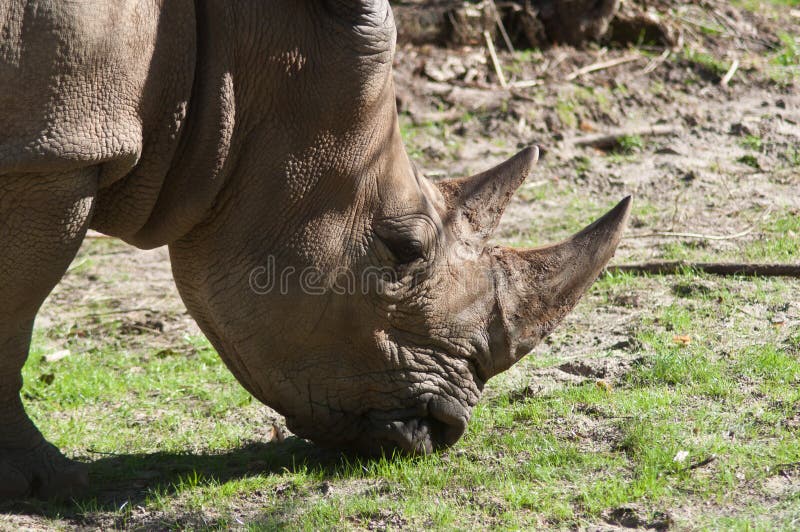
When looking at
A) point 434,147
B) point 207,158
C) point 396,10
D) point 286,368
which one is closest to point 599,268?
point 286,368

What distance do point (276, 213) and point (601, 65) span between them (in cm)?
677

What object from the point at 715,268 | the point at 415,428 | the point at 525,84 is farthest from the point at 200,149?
the point at 525,84

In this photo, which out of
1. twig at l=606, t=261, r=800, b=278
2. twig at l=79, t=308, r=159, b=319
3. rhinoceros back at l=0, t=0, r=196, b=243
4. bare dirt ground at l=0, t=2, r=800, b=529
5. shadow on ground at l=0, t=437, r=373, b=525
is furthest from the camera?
twig at l=79, t=308, r=159, b=319

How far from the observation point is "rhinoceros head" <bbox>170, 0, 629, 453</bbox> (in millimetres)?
3889

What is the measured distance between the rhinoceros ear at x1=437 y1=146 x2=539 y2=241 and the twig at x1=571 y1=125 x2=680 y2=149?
4.72 metres

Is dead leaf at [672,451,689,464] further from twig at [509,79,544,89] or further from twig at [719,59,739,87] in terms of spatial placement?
twig at [719,59,739,87]

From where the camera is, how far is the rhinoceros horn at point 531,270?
4.39 m

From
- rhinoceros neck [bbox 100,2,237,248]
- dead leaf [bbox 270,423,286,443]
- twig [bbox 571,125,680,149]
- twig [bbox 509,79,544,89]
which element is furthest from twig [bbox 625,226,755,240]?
rhinoceros neck [bbox 100,2,237,248]

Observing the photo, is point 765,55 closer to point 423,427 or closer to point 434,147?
point 434,147

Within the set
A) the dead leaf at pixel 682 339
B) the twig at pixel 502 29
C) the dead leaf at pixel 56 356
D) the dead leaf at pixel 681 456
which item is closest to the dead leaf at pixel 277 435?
the dead leaf at pixel 681 456

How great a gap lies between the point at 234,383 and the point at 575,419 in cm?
192

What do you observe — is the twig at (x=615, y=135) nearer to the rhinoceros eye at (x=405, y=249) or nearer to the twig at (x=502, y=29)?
the twig at (x=502, y=29)

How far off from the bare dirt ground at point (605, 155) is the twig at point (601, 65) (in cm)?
4

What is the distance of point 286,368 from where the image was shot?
165 inches
